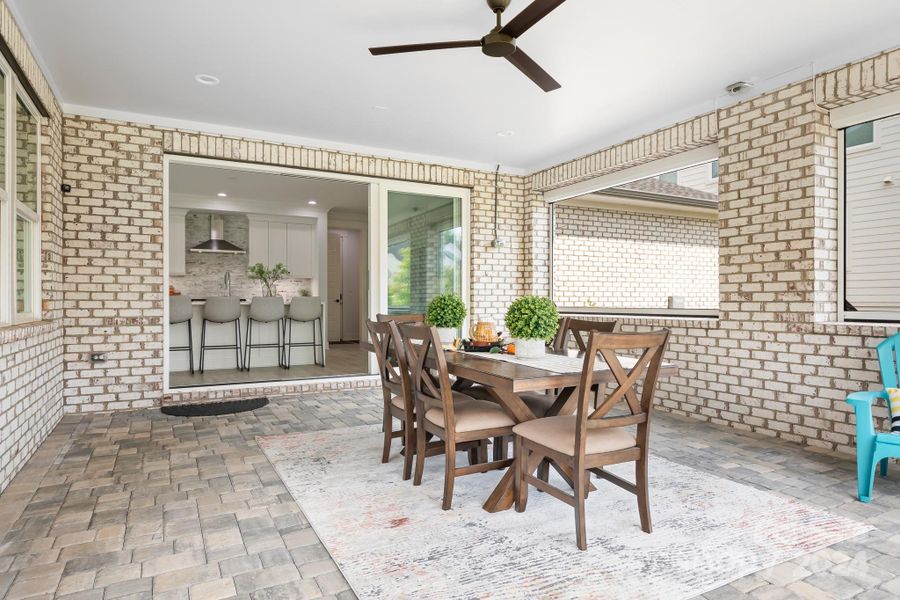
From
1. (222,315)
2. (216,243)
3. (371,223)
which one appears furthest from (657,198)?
(216,243)

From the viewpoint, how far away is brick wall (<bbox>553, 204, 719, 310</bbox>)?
658 cm

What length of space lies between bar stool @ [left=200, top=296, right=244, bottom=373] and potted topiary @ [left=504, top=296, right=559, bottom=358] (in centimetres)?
490

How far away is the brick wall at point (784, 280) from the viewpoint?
3.31 metres

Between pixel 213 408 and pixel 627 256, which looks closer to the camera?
pixel 213 408

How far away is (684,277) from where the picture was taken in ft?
22.6

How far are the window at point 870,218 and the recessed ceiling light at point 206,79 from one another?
14.8 ft

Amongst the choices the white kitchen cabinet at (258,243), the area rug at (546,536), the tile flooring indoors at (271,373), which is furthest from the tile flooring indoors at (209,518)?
the white kitchen cabinet at (258,243)

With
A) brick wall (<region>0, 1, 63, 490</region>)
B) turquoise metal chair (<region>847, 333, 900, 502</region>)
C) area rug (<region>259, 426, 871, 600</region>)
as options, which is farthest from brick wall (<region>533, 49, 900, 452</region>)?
brick wall (<region>0, 1, 63, 490</region>)

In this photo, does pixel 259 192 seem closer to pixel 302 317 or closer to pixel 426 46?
pixel 302 317

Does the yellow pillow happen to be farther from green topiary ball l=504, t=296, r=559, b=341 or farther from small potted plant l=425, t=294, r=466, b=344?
small potted plant l=425, t=294, r=466, b=344

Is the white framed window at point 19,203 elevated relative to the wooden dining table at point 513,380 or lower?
elevated

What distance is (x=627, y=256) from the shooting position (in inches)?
272

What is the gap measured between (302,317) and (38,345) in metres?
3.57

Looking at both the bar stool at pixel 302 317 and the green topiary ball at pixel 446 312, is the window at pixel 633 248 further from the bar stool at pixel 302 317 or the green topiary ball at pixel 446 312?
the green topiary ball at pixel 446 312
